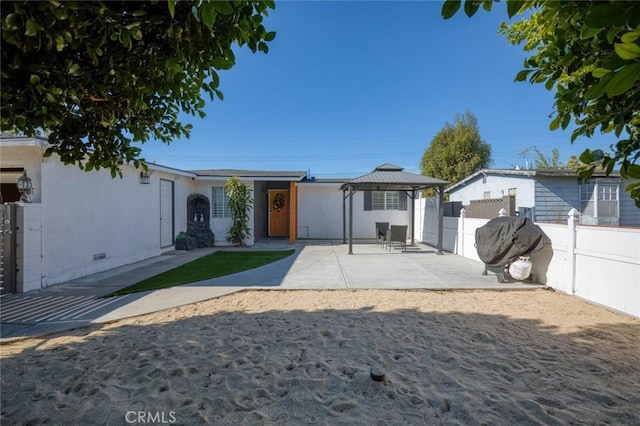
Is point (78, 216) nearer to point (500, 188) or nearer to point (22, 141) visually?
point (22, 141)

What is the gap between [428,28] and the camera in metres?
9.92

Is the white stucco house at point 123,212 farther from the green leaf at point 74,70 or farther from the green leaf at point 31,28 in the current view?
the green leaf at point 31,28

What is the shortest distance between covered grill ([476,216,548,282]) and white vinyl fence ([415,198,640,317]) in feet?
1.26

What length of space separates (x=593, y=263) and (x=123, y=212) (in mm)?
11838

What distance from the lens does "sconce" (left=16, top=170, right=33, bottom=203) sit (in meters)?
6.44

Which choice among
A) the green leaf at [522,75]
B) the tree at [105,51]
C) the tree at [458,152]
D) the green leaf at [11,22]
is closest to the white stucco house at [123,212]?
the tree at [105,51]

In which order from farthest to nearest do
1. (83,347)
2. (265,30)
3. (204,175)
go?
(204,175), (83,347), (265,30)

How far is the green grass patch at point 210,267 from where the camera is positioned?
7176mm

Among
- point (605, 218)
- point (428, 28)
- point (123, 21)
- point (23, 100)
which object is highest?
point (428, 28)

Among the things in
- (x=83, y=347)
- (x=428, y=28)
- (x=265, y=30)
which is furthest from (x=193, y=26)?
(x=428, y=28)

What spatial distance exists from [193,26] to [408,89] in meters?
18.2

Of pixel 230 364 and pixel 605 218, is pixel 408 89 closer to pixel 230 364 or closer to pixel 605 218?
pixel 605 218

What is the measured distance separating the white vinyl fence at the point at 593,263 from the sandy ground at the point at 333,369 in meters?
0.41

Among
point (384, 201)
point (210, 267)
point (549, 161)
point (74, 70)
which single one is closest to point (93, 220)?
point (210, 267)
